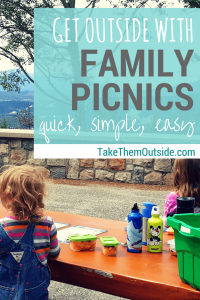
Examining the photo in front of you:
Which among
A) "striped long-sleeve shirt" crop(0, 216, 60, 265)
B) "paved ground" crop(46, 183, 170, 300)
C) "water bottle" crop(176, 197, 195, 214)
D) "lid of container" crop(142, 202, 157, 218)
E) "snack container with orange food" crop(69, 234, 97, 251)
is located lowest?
"paved ground" crop(46, 183, 170, 300)

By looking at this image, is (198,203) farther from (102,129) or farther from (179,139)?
(102,129)

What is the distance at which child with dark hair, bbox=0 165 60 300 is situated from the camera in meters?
1.82

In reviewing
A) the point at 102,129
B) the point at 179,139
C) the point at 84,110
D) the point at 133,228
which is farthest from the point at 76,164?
the point at 133,228

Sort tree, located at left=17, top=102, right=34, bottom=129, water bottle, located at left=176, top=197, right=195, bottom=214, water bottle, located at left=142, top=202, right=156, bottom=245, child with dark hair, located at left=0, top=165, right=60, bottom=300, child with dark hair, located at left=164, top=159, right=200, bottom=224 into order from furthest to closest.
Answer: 1. tree, located at left=17, top=102, right=34, bottom=129
2. child with dark hair, located at left=164, top=159, right=200, bottom=224
3. water bottle, located at left=142, top=202, right=156, bottom=245
4. water bottle, located at left=176, top=197, right=195, bottom=214
5. child with dark hair, located at left=0, top=165, right=60, bottom=300

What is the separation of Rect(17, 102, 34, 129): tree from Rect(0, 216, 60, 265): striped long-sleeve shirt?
13.1 meters

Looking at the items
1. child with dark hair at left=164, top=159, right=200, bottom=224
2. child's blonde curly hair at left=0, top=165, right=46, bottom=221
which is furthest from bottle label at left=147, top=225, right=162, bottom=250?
child's blonde curly hair at left=0, top=165, right=46, bottom=221

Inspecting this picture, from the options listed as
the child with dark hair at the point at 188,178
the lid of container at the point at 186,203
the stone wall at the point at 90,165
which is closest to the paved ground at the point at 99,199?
the stone wall at the point at 90,165

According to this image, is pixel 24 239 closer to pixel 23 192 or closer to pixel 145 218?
pixel 23 192

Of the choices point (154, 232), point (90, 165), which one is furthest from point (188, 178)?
point (90, 165)

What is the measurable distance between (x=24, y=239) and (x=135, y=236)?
605mm

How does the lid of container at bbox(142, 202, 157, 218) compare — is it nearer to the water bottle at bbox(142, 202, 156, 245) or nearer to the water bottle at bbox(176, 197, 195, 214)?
the water bottle at bbox(142, 202, 156, 245)

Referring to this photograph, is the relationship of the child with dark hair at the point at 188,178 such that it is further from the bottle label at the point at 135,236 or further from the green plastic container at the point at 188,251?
the green plastic container at the point at 188,251

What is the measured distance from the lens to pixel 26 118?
48.7 feet

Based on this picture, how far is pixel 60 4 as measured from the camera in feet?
48.5
